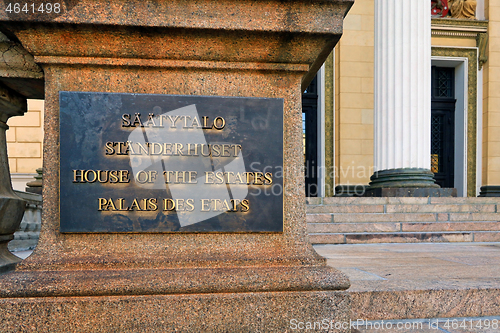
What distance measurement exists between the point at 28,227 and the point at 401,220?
735 cm

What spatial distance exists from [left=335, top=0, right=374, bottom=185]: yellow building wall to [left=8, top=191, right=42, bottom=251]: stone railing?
38.6 feet

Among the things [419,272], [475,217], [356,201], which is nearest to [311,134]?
[356,201]

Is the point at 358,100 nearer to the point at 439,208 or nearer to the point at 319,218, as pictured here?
the point at 439,208

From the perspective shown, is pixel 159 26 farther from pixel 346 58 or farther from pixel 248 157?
pixel 346 58

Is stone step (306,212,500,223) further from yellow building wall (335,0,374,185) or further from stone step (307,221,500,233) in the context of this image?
yellow building wall (335,0,374,185)

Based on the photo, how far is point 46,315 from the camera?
7.14ft

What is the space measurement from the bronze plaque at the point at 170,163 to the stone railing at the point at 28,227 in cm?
385

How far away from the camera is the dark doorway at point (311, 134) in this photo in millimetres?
16031

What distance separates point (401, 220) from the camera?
27.4 feet

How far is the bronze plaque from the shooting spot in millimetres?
2414

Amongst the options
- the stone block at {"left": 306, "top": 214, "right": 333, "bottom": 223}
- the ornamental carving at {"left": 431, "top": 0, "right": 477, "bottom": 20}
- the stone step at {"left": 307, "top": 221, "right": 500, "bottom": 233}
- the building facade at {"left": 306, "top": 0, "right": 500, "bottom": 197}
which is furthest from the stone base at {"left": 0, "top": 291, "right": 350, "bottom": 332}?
the ornamental carving at {"left": 431, "top": 0, "right": 477, "bottom": 20}

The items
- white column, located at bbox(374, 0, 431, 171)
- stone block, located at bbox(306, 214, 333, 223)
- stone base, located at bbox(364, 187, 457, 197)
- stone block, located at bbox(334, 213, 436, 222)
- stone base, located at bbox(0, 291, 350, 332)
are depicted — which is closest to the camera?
stone base, located at bbox(0, 291, 350, 332)

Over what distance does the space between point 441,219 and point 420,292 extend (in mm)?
6522

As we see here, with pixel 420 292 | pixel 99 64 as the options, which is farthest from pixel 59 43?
pixel 420 292
